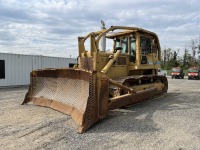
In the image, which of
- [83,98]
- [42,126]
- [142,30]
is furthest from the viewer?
[142,30]

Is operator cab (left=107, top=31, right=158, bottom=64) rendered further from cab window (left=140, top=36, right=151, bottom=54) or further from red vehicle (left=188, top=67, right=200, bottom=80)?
red vehicle (left=188, top=67, right=200, bottom=80)

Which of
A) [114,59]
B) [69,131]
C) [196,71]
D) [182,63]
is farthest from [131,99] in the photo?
[182,63]

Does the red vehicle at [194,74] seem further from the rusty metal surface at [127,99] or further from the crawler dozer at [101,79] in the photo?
the rusty metal surface at [127,99]

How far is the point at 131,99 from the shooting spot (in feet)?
23.4

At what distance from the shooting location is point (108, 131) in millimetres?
5082

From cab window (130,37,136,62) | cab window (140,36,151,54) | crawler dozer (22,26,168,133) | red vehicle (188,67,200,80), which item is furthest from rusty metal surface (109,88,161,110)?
red vehicle (188,67,200,80)

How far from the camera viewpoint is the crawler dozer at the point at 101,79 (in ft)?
18.2

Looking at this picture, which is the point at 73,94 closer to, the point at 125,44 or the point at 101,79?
the point at 101,79

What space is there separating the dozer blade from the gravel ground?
24cm

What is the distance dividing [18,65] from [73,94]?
1169 centimetres

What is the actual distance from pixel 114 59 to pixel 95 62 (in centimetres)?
72

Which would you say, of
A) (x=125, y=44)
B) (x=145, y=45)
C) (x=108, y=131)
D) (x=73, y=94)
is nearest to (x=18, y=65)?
(x=125, y=44)

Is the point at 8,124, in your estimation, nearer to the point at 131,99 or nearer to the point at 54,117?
the point at 54,117

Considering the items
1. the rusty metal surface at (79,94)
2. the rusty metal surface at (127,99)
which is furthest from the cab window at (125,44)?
the rusty metal surface at (127,99)
